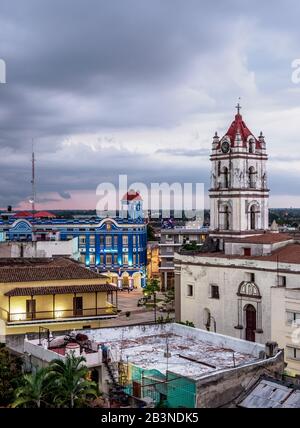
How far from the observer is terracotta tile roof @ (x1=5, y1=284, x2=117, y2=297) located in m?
29.7

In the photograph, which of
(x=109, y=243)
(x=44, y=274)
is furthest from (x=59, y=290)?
(x=109, y=243)

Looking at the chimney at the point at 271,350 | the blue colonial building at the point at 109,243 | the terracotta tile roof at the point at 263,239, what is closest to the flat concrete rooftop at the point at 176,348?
the chimney at the point at 271,350

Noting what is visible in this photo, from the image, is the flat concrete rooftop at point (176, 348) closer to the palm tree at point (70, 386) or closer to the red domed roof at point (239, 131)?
the palm tree at point (70, 386)

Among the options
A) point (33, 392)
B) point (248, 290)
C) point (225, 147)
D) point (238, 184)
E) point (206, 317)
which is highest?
point (225, 147)

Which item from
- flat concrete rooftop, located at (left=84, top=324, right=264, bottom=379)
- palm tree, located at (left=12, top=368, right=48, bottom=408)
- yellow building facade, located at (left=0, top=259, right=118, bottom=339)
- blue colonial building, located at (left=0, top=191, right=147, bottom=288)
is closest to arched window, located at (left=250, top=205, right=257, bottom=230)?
yellow building facade, located at (left=0, top=259, right=118, bottom=339)

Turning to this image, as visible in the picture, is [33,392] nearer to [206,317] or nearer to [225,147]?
[206,317]

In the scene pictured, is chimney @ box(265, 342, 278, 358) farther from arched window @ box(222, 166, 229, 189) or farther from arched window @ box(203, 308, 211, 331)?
arched window @ box(222, 166, 229, 189)

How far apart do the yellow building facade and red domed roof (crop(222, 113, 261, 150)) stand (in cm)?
1974

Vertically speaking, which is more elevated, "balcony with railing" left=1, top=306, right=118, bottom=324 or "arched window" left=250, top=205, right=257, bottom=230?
"arched window" left=250, top=205, right=257, bottom=230

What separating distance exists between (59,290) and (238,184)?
2040 centimetres

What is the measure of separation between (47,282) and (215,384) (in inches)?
560

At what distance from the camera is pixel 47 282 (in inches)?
1212

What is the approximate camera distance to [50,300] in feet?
99.8

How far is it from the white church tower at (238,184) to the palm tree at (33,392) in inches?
1167
